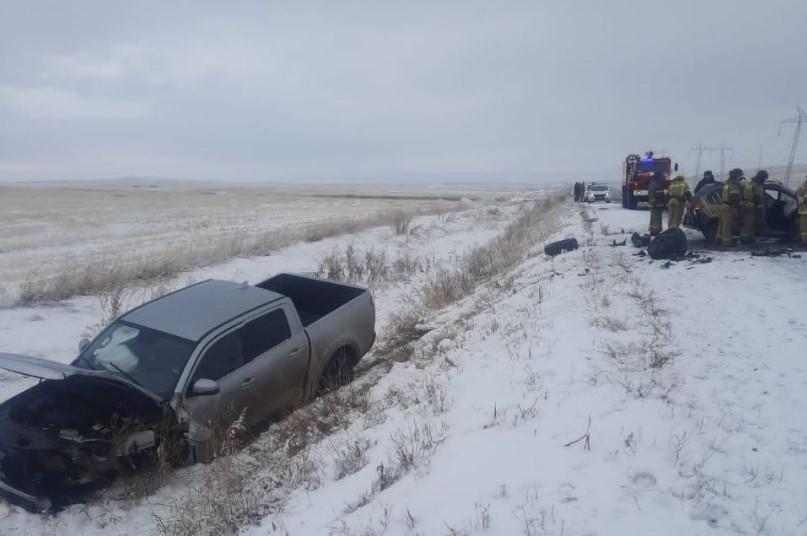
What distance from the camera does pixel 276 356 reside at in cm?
558

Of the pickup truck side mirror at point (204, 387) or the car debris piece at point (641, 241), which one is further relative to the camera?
the car debris piece at point (641, 241)

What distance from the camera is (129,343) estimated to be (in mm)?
5230

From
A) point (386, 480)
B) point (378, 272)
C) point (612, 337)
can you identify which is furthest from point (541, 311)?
point (378, 272)

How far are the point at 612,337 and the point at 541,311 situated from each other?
5.45 ft

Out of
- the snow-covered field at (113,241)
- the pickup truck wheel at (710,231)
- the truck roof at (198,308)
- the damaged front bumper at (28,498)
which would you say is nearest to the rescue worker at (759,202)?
the pickup truck wheel at (710,231)

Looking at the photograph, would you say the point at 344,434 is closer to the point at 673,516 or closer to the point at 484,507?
the point at 484,507

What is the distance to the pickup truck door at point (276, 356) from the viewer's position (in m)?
5.38

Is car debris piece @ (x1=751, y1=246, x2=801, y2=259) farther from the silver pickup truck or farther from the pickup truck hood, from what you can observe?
the pickup truck hood

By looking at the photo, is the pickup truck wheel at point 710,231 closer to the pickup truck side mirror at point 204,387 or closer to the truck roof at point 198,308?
the truck roof at point 198,308

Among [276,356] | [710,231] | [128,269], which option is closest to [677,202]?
[710,231]

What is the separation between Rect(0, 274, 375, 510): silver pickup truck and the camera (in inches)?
156

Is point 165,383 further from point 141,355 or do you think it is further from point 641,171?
point 641,171

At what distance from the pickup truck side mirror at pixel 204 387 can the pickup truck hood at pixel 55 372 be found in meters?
0.34

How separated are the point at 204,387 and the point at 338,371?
7.57 ft
